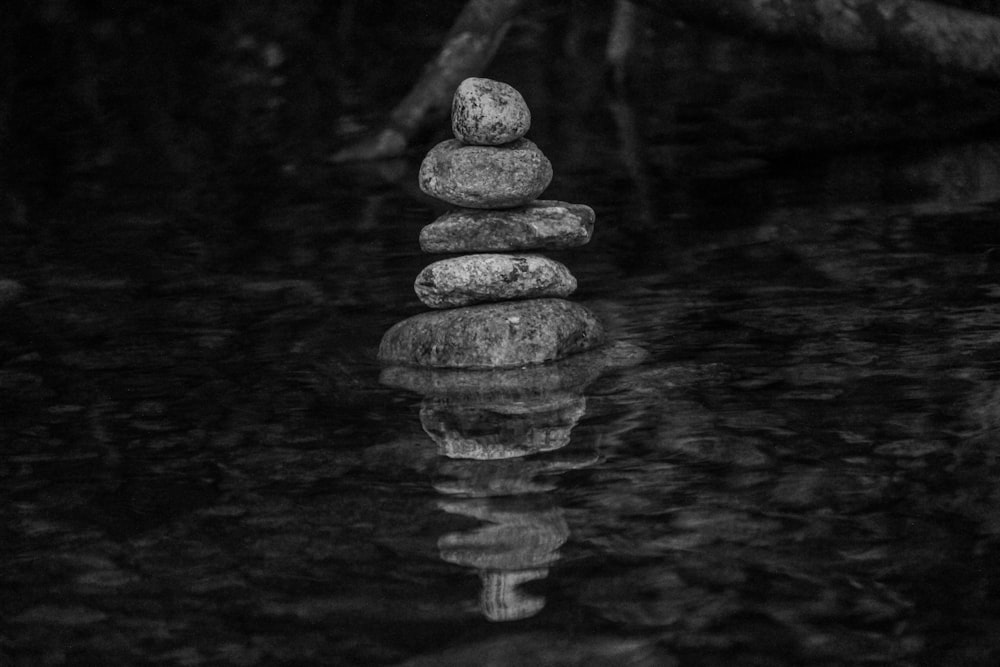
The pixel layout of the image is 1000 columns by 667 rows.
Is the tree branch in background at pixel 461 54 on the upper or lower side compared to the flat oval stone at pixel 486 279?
upper

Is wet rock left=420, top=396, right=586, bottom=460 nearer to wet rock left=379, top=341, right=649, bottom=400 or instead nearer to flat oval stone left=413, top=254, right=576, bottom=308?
wet rock left=379, top=341, right=649, bottom=400

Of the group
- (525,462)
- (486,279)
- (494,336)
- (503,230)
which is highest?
(503,230)

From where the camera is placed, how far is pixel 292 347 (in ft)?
30.3

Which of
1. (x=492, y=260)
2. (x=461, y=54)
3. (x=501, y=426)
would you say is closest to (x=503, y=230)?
(x=492, y=260)

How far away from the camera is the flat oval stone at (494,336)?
8609 mm

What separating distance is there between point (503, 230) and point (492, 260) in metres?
0.25

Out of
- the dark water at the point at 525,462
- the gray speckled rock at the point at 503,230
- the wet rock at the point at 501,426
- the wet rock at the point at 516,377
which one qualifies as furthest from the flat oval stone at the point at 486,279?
the wet rock at the point at 501,426

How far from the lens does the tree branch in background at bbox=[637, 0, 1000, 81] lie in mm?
13883

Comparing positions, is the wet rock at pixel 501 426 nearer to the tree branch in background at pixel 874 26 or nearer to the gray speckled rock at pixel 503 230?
the gray speckled rock at pixel 503 230

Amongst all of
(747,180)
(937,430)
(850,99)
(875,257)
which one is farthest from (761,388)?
(850,99)

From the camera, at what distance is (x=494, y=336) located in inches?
339

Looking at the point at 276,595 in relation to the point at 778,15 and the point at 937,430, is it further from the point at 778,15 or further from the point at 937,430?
the point at 778,15

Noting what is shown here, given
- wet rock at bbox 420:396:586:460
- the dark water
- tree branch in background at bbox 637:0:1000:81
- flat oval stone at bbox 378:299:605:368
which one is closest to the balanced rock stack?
flat oval stone at bbox 378:299:605:368

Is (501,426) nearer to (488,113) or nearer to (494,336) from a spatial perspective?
(494,336)
